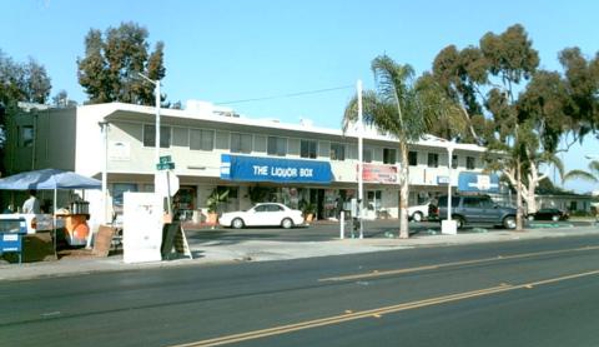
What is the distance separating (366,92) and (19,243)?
1760 centimetres

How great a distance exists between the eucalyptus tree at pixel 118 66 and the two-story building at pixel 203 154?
20.0m

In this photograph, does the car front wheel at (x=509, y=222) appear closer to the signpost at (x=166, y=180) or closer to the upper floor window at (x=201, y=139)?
the upper floor window at (x=201, y=139)

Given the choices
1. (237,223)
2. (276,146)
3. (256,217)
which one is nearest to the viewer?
(237,223)

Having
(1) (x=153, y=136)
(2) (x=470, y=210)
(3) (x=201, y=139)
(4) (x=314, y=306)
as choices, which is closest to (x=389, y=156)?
(2) (x=470, y=210)

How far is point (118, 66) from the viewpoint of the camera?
62125 millimetres

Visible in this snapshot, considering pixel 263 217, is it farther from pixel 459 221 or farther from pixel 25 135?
pixel 25 135

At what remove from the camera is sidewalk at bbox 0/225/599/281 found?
17703 mm

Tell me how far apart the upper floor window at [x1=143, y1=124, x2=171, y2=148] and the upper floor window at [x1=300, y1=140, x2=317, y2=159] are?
1098 centimetres

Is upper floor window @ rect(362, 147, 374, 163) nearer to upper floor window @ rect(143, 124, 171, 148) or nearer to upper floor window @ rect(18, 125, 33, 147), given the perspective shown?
upper floor window @ rect(143, 124, 171, 148)

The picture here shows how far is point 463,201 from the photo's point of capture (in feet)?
137

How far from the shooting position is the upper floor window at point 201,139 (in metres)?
40.4

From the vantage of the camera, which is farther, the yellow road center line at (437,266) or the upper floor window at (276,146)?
the upper floor window at (276,146)

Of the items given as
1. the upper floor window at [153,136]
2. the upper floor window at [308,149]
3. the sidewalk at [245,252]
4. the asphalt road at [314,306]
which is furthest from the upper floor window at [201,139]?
the asphalt road at [314,306]

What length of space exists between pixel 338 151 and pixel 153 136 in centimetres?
1604
